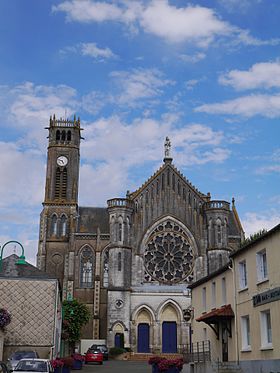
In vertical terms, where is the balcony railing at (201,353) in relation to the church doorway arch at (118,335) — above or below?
below

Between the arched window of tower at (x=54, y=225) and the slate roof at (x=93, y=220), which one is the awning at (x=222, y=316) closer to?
the slate roof at (x=93, y=220)

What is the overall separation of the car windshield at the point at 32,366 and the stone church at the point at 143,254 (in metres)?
28.1

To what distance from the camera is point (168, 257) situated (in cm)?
4978

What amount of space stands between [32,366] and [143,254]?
31.3 meters

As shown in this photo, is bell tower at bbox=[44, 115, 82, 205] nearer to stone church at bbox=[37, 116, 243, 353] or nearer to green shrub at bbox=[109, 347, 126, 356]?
stone church at bbox=[37, 116, 243, 353]

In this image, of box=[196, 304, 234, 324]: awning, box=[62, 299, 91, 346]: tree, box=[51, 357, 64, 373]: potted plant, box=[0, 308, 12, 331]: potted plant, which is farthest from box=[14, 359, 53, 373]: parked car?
box=[62, 299, 91, 346]: tree

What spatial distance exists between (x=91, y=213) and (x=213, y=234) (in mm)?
13549

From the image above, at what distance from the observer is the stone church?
4759 centimetres

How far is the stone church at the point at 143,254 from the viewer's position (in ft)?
156

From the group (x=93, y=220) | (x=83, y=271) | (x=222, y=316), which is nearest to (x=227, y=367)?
(x=222, y=316)

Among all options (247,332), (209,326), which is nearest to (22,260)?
(209,326)

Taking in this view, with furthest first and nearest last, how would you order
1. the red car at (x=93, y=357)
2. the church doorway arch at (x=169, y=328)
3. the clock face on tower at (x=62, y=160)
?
the clock face on tower at (x=62, y=160), the church doorway arch at (x=169, y=328), the red car at (x=93, y=357)

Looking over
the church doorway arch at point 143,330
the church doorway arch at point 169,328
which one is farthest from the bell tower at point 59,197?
the church doorway arch at point 169,328

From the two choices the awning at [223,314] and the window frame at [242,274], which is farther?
the awning at [223,314]
